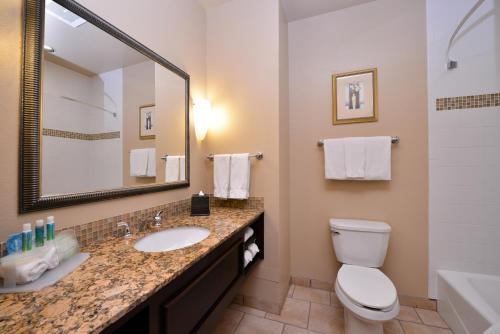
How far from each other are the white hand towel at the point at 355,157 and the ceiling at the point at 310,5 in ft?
3.86

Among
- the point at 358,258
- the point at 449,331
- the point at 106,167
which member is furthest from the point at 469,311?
the point at 106,167

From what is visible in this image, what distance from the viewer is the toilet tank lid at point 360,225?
1.55 m

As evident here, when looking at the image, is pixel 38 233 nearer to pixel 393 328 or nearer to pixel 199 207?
pixel 199 207

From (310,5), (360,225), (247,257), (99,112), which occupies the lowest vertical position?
(247,257)

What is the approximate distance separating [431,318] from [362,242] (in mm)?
729

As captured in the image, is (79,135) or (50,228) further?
(79,135)

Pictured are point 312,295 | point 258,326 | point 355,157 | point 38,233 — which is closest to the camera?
point 38,233

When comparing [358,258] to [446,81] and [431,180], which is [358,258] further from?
[446,81]

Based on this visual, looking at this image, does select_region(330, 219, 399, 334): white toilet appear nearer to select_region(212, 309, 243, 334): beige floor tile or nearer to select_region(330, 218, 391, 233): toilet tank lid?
select_region(330, 218, 391, 233): toilet tank lid

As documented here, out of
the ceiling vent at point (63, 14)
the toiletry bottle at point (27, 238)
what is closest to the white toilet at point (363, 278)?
the toiletry bottle at point (27, 238)

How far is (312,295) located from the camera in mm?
→ 1797

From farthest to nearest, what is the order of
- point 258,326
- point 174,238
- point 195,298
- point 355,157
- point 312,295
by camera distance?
point 312,295, point 355,157, point 258,326, point 174,238, point 195,298

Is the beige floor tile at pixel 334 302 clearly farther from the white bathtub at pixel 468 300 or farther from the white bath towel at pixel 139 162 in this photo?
the white bath towel at pixel 139 162

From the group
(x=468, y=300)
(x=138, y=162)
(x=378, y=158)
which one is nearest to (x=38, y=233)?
(x=138, y=162)
